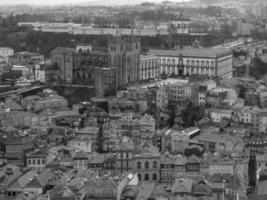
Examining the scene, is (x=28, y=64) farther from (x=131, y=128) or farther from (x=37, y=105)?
(x=131, y=128)

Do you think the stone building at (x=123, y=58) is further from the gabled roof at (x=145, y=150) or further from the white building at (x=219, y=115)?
the gabled roof at (x=145, y=150)

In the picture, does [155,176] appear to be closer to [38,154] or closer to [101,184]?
[101,184]

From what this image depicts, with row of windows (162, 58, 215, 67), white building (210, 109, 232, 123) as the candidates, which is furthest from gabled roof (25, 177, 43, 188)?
row of windows (162, 58, 215, 67)

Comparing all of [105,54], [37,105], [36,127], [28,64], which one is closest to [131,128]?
[36,127]

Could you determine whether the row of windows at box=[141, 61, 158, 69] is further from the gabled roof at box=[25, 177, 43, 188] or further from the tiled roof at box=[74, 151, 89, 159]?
the gabled roof at box=[25, 177, 43, 188]

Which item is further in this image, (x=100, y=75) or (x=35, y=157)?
(x=100, y=75)

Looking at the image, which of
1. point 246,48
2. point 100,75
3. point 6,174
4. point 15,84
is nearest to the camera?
point 6,174

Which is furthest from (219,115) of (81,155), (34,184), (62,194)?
(62,194)

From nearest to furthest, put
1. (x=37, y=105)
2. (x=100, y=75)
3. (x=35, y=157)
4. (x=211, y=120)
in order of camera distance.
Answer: (x=35, y=157), (x=211, y=120), (x=37, y=105), (x=100, y=75)

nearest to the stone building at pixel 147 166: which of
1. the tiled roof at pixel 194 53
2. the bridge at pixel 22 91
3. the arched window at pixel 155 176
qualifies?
the arched window at pixel 155 176
